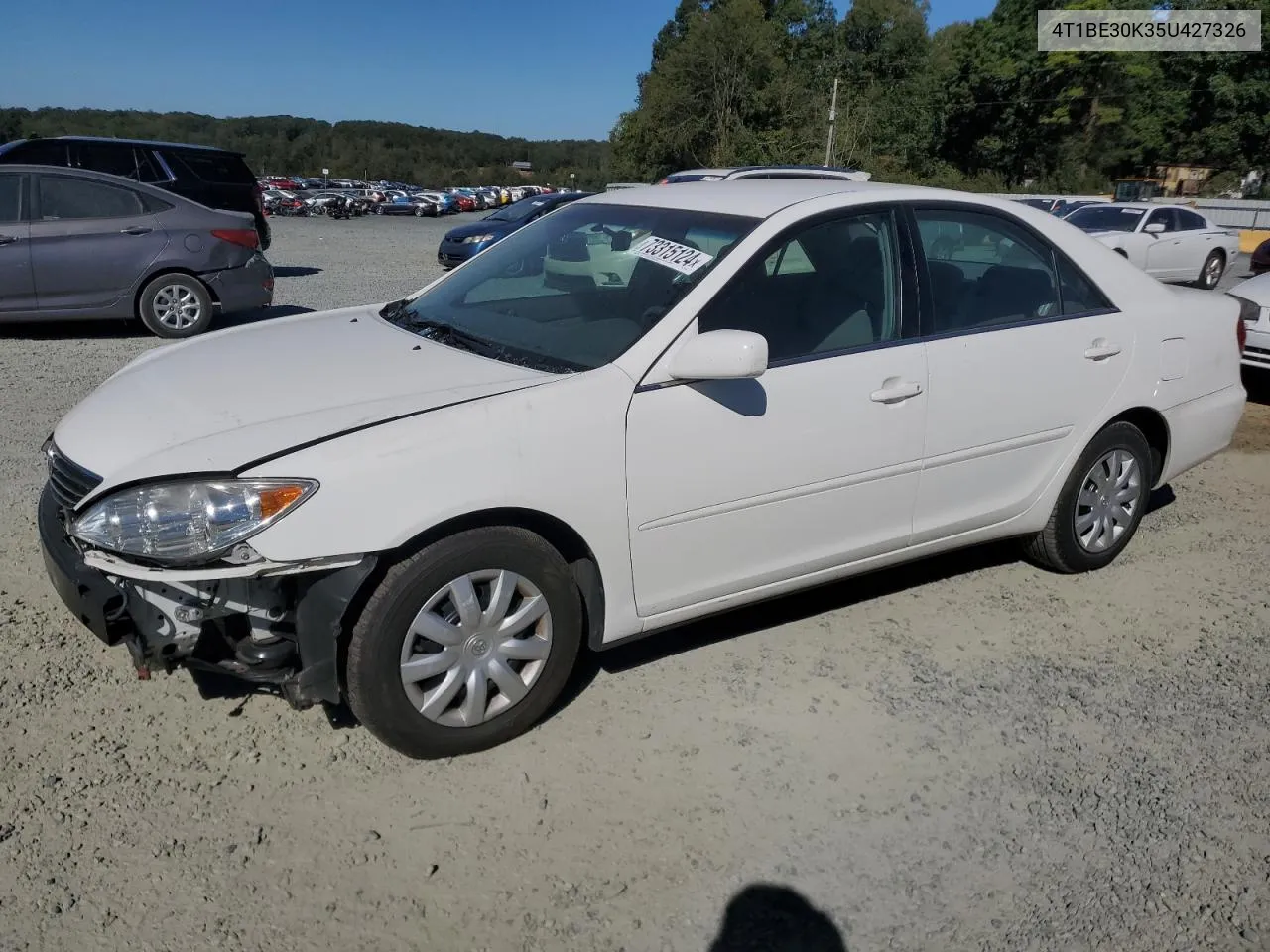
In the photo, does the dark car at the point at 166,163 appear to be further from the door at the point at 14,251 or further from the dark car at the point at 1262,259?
the dark car at the point at 1262,259

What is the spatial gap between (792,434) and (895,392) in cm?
48

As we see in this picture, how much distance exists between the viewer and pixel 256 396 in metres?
3.11

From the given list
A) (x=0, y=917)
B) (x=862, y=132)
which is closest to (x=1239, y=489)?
(x=0, y=917)

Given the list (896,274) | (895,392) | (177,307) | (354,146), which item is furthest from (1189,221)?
(354,146)

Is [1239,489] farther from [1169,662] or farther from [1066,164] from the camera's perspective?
[1066,164]

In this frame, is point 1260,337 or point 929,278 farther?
point 1260,337

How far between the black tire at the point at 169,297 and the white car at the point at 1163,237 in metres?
13.3

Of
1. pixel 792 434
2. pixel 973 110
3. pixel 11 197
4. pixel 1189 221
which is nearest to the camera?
pixel 792 434

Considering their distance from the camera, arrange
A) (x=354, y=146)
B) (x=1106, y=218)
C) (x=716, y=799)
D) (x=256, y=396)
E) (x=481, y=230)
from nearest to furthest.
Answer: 1. (x=716, y=799)
2. (x=256, y=396)
3. (x=1106, y=218)
4. (x=481, y=230)
5. (x=354, y=146)

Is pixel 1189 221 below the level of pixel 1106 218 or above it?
below

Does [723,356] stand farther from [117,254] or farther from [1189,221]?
[1189,221]

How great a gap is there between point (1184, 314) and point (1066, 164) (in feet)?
214

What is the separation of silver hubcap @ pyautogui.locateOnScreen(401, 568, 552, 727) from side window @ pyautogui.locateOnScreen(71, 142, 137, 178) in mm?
11475

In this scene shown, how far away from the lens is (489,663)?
3025 millimetres
